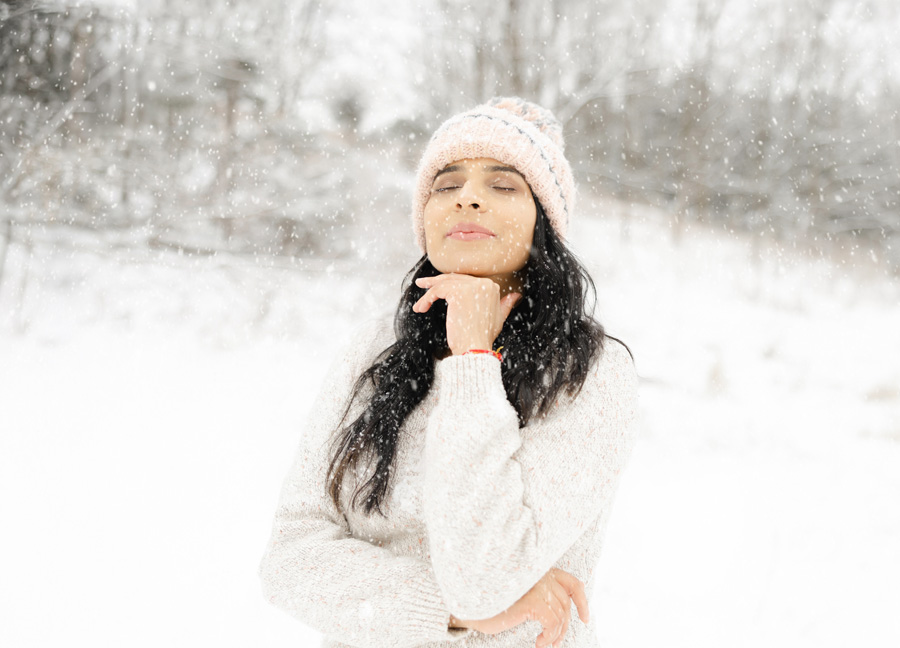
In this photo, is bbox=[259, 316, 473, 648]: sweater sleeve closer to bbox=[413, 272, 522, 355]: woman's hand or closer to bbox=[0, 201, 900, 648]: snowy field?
bbox=[413, 272, 522, 355]: woman's hand

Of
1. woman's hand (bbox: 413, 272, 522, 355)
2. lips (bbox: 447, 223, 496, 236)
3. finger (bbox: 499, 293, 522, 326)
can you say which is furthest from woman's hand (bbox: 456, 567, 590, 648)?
lips (bbox: 447, 223, 496, 236)

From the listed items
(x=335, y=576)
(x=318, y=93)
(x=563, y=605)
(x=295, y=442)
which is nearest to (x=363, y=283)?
(x=318, y=93)

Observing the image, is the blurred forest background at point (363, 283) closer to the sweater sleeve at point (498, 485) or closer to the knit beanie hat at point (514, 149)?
the sweater sleeve at point (498, 485)

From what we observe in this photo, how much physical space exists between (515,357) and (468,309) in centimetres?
18

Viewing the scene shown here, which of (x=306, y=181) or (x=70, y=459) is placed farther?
(x=306, y=181)

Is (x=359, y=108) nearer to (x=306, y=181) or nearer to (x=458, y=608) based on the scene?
(x=306, y=181)

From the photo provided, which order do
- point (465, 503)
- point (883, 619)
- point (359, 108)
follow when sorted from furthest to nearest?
point (359, 108) < point (883, 619) < point (465, 503)

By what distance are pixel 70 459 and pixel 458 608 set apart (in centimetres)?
377

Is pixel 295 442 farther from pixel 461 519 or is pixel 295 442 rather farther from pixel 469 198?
pixel 461 519

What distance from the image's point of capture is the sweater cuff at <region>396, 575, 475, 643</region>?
3.22ft

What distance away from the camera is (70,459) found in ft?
12.3

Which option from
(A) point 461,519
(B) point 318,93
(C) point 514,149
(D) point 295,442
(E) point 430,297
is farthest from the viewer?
(B) point 318,93

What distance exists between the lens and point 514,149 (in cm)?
131

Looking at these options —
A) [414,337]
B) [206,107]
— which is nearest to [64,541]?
[414,337]
